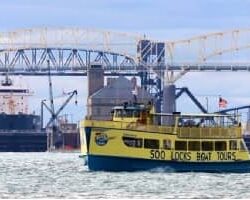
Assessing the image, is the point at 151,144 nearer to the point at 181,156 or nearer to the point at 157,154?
the point at 157,154

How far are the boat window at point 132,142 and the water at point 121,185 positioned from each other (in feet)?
8.64

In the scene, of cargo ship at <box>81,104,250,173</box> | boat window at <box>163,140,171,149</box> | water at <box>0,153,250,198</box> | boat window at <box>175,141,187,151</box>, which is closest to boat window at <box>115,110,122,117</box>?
cargo ship at <box>81,104,250,173</box>

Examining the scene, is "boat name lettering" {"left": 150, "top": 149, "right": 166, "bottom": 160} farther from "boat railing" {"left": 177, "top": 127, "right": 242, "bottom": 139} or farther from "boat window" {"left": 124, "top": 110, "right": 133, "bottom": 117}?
"boat window" {"left": 124, "top": 110, "right": 133, "bottom": 117}

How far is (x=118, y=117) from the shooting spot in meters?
114

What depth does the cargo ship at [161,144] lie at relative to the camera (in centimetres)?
10925

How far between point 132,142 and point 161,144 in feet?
8.07

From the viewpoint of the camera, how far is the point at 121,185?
292 ft

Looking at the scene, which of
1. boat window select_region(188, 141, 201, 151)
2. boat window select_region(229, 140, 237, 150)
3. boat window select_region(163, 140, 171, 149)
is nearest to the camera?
boat window select_region(163, 140, 171, 149)

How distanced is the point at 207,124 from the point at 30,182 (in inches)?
988

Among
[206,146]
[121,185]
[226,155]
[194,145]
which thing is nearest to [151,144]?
[194,145]

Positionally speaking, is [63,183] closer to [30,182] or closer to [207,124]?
[30,182]

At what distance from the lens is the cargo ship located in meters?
109

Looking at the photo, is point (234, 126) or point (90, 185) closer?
point (90, 185)

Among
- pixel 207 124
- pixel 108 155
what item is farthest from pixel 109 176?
pixel 207 124
